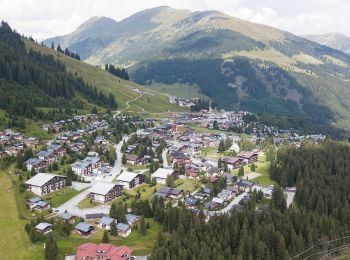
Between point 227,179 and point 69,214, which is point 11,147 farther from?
point 227,179

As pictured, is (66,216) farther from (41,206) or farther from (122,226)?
(122,226)

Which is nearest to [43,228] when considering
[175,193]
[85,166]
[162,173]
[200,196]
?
[175,193]

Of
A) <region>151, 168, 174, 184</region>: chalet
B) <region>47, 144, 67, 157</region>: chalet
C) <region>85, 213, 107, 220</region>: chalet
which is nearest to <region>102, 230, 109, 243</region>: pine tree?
<region>85, 213, 107, 220</region>: chalet

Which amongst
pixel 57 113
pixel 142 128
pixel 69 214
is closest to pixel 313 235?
pixel 69 214

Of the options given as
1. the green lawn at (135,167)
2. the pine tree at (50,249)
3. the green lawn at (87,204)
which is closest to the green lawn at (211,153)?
the green lawn at (135,167)

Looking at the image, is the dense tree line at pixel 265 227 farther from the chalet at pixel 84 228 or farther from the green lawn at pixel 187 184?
the green lawn at pixel 187 184

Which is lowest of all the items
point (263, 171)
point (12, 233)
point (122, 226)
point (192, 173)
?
point (12, 233)
